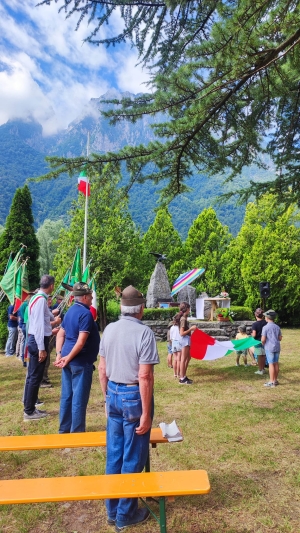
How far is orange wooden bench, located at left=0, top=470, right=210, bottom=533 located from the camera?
2.33m

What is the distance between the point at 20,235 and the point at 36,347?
9572 millimetres

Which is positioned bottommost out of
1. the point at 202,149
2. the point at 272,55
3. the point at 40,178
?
the point at 40,178

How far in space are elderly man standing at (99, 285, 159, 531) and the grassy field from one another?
0.20 m

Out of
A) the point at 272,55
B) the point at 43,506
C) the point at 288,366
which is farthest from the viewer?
the point at 288,366

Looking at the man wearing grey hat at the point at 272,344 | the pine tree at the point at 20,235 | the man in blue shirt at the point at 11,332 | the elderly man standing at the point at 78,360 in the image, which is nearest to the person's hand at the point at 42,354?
the elderly man standing at the point at 78,360

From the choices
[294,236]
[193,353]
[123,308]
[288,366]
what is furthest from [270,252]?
[123,308]

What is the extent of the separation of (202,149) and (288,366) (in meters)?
6.88

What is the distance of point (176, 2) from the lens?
162 inches

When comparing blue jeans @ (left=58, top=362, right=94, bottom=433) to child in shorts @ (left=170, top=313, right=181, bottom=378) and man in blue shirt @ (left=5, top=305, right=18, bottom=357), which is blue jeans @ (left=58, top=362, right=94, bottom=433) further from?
man in blue shirt @ (left=5, top=305, right=18, bottom=357)

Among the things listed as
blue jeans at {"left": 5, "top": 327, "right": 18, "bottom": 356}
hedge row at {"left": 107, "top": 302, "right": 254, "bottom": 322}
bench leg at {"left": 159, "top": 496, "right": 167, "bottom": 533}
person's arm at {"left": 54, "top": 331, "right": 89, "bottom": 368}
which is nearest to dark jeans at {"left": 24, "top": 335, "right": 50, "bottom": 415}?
person's arm at {"left": 54, "top": 331, "right": 89, "bottom": 368}

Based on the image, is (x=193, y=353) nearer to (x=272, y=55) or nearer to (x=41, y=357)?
(x=41, y=357)

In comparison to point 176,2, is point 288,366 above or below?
below

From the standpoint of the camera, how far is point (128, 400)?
2834 millimetres

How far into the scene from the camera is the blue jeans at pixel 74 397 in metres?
4.21
